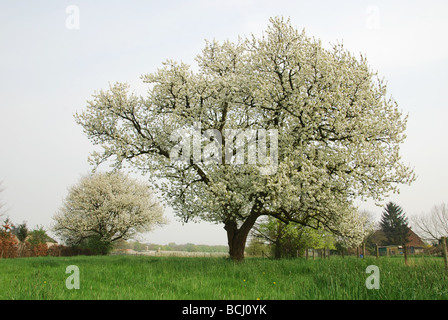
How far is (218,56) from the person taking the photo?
22.9m

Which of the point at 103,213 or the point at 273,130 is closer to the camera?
the point at 273,130

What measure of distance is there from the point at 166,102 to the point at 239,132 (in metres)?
5.14

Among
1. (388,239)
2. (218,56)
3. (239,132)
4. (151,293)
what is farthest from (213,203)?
(388,239)

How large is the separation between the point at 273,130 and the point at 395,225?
202 ft

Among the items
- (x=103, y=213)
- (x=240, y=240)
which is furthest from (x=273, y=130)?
(x=103, y=213)

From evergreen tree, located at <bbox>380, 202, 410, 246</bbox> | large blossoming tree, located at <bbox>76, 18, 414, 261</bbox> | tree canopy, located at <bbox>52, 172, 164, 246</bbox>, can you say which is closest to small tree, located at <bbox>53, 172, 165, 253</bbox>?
tree canopy, located at <bbox>52, 172, 164, 246</bbox>

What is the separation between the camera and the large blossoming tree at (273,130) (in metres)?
16.2

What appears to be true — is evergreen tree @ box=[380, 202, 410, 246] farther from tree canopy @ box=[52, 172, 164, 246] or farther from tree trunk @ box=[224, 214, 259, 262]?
tree trunk @ box=[224, 214, 259, 262]

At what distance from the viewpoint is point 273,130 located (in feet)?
58.8

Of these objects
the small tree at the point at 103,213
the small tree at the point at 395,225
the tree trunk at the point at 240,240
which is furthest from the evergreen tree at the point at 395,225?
the tree trunk at the point at 240,240

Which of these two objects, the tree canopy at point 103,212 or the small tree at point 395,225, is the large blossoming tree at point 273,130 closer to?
the tree canopy at point 103,212

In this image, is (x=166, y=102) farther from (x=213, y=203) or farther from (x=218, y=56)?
(x=213, y=203)

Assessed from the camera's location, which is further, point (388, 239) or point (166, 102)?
point (388, 239)

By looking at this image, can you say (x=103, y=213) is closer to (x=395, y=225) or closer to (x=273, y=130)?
(x=273, y=130)
